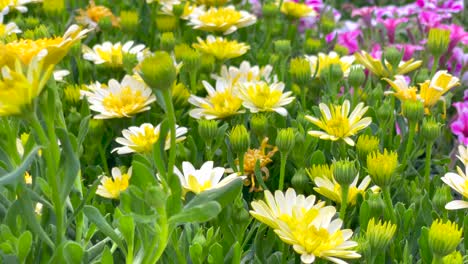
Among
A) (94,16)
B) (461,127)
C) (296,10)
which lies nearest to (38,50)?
(461,127)

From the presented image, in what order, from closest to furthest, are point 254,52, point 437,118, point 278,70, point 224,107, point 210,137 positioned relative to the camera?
point 210,137, point 224,107, point 437,118, point 278,70, point 254,52

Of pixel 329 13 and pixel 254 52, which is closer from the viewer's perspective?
pixel 254 52

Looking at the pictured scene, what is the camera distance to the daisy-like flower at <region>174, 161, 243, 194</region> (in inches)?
41.0

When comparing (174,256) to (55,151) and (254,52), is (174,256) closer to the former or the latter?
(55,151)

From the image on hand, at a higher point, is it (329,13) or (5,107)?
(5,107)

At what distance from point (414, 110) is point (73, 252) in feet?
2.05

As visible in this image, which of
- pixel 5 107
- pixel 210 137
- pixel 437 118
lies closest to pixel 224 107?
pixel 210 137

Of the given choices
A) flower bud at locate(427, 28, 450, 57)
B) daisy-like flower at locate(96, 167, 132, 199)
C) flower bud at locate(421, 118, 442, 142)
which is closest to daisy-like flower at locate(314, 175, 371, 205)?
flower bud at locate(421, 118, 442, 142)

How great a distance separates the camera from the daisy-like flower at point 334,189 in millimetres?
1079

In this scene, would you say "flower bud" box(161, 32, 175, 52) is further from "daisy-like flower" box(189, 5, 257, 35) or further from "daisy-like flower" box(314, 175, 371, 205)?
"daisy-like flower" box(314, 175, 371, 205)

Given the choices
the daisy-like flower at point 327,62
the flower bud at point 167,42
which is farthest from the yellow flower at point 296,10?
the flower bud at point 167,42

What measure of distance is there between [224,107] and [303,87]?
223mm

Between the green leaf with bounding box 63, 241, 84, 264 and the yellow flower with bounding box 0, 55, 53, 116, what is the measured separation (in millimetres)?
155

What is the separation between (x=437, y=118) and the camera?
1.50 meters
